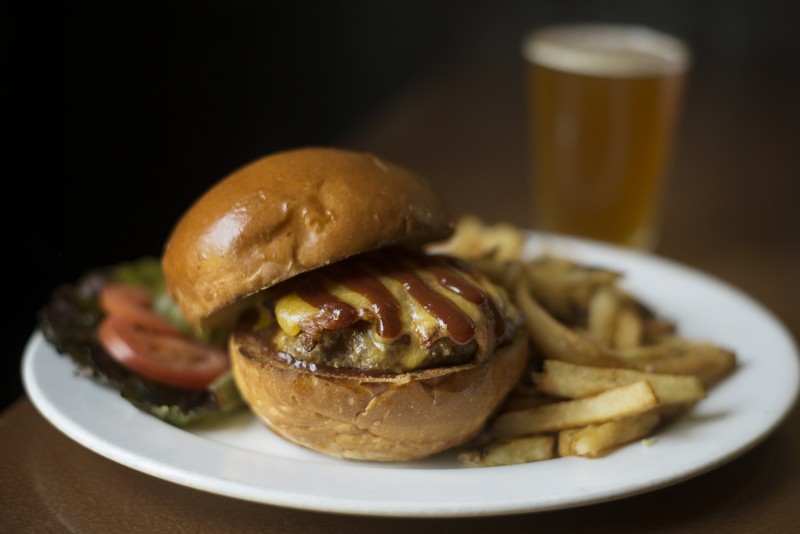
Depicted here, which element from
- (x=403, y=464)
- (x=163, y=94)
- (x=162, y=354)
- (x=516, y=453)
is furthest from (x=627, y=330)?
(x=163, y=94)

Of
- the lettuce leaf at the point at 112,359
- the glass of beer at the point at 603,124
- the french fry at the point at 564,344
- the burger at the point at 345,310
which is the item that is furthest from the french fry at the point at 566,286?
the glass of beer at the point at 603,124

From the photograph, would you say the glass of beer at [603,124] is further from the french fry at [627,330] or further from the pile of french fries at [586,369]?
the french fry at [627,330]

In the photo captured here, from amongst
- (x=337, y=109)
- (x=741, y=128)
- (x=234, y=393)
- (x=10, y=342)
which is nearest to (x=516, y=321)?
(x=234, y=393)

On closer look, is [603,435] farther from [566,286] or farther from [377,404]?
[566,286]

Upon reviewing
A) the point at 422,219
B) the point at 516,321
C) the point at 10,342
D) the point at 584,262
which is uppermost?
the point at 422,219

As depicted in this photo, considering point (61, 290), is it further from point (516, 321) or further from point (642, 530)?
point (642, 530)

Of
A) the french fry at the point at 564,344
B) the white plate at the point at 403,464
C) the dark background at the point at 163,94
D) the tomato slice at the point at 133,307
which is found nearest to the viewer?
the white plate at the point at 403,464
